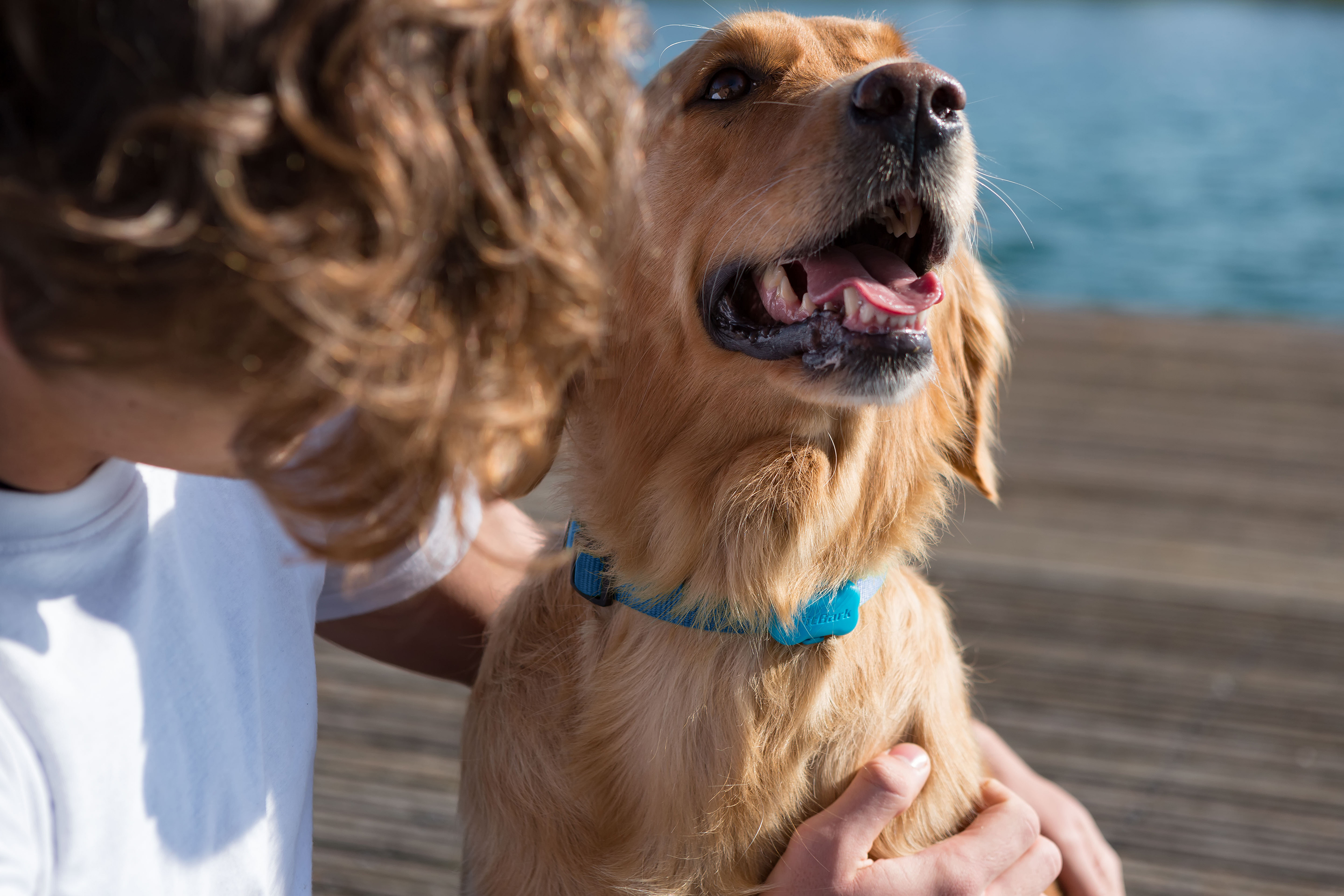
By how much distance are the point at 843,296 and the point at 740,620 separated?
484 millimetres

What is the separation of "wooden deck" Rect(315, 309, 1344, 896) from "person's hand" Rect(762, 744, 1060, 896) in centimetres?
96

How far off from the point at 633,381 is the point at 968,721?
29.4 inches

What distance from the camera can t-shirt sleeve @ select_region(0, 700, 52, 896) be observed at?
36.3 inches

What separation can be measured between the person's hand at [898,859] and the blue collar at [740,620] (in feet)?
0.63

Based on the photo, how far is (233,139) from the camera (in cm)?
72

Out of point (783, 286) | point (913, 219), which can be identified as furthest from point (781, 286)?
point (913, 219)

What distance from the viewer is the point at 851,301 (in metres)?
1.53

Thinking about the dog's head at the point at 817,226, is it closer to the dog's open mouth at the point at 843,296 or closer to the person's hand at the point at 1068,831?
the dog's open mouth at the point at 843,296

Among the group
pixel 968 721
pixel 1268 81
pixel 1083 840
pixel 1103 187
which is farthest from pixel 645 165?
pixel 1268 81

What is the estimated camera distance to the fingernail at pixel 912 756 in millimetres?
1479

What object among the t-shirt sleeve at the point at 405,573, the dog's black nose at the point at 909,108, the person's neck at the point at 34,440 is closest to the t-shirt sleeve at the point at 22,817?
the person's neck at the point at 34,440

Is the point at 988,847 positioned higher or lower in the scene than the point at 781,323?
lower

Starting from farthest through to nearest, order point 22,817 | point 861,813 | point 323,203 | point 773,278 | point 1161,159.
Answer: point 1161,159, point 773,278, point 861,813, point 22,817, point 323,203

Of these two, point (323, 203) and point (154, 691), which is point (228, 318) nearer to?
point (323, 203)
